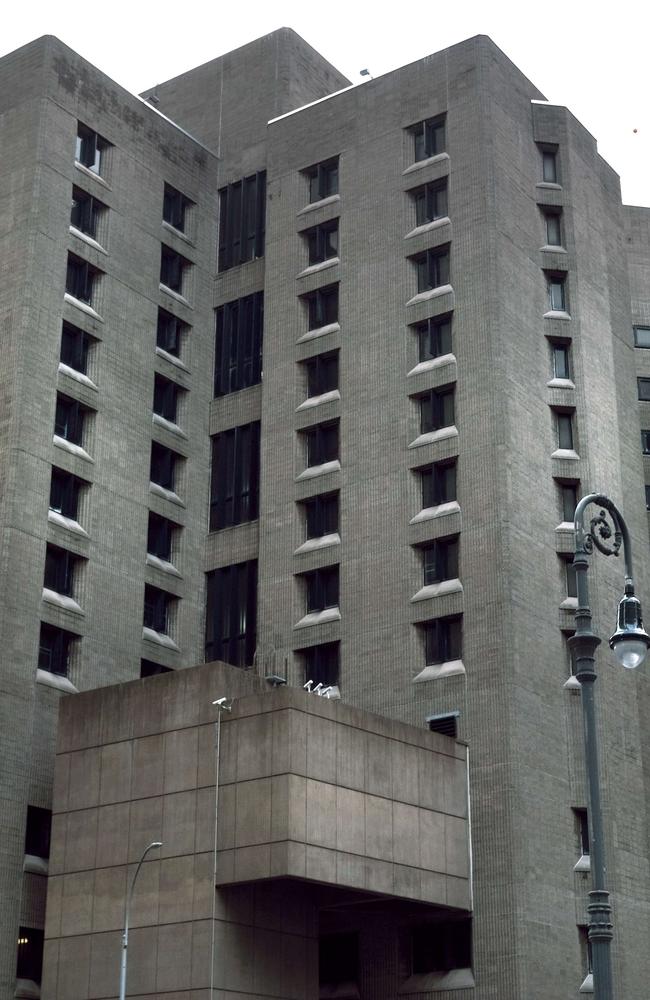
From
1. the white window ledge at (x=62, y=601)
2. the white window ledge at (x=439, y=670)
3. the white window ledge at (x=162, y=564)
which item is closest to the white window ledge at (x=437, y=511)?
the white window ledge at (x=439, y=670)

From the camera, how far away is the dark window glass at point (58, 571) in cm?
6238

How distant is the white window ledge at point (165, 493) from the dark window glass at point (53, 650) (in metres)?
9.24

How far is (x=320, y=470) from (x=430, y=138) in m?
16.5

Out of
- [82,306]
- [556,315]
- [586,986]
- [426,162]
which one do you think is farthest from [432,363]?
[586,986]

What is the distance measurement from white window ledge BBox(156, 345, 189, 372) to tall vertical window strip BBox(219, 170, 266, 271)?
6467 millimetres

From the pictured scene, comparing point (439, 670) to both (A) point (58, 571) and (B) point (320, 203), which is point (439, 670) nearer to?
(A) point (58, 571)

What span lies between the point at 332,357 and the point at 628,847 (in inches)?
993

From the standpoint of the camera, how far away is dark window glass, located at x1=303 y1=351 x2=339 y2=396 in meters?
68.2

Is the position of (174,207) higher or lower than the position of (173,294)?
higher

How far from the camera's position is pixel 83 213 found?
227 feet

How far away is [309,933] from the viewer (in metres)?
54.0

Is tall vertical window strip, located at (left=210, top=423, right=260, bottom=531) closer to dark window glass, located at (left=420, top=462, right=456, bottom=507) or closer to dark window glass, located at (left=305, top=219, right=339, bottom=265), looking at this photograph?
dark window glass, located at (left=305, top=219, right=339, bottom=265)

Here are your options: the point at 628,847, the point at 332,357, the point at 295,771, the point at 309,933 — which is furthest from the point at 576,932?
the point at 332,357

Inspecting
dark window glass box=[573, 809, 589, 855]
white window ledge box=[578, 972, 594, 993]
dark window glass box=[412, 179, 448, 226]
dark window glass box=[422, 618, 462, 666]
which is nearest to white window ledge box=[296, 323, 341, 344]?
dark window glass box=[412, 179, 448, 226]
